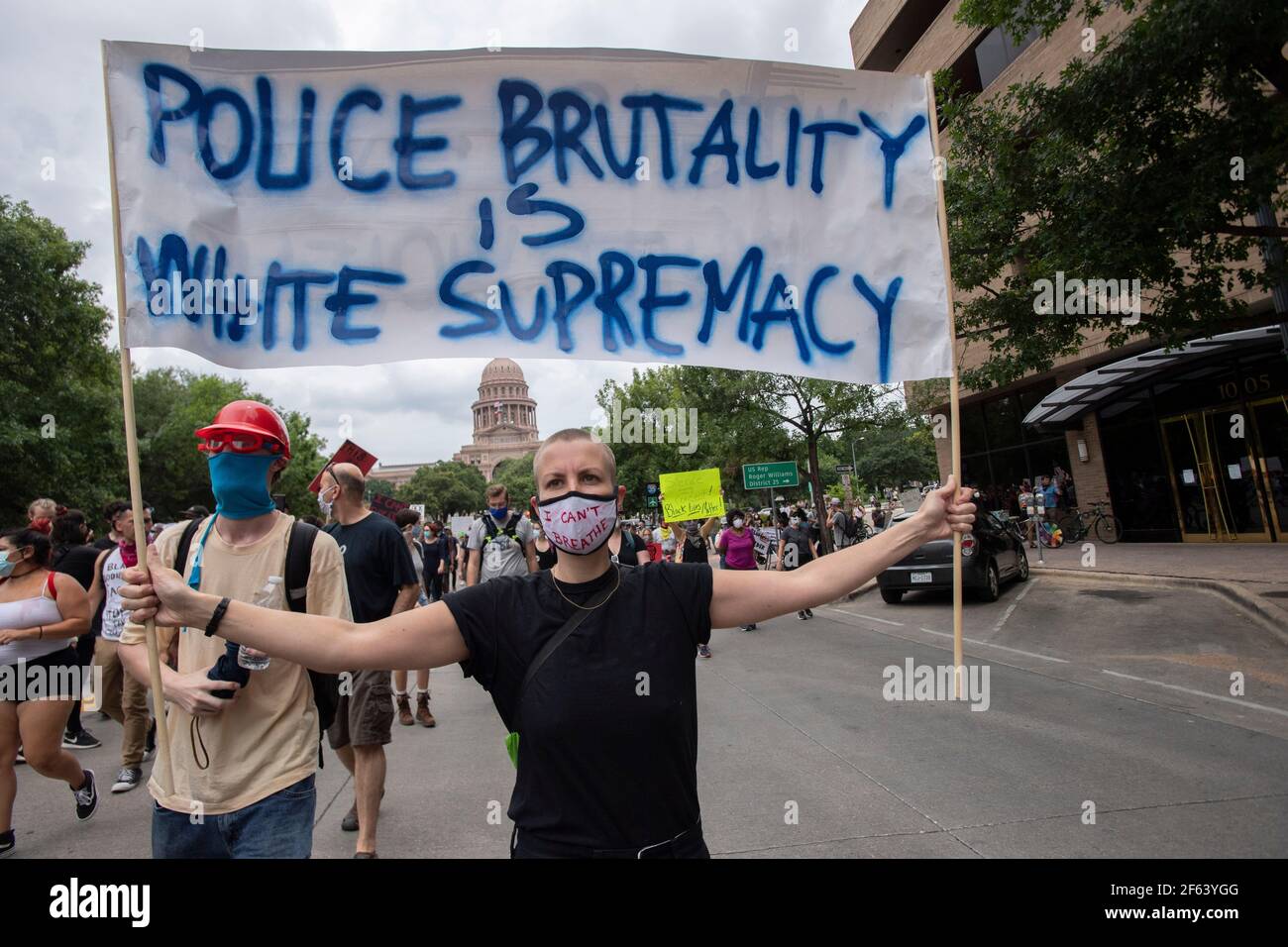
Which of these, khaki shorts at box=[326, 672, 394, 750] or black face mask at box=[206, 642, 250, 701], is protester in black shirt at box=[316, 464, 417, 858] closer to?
khaki shorts at box=[326, 672, 394, 750]

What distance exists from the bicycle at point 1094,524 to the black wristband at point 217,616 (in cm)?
2134

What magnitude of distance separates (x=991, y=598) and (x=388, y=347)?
12.0 meters

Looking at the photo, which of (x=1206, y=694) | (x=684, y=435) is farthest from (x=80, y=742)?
(x=684, y=435)

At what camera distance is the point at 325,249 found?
2635mm

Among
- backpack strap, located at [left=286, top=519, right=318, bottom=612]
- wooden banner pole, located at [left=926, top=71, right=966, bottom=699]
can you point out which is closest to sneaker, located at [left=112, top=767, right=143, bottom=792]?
backpack strap, located at [left=286, top=519, right=318, bottom=612]

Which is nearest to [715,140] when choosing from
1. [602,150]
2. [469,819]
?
[602,150]

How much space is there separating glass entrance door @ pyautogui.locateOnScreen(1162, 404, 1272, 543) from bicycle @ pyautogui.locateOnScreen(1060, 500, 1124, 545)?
5.89 feet

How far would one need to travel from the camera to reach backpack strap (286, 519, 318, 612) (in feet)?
8.25

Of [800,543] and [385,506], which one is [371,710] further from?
[800,543]

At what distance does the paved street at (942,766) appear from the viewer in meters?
3.92

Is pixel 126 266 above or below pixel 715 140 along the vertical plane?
below

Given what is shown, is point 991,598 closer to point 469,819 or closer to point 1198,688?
point 1198,688

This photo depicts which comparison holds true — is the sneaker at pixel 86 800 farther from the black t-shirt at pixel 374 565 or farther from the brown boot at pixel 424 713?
the brown boot at pixel 424 713

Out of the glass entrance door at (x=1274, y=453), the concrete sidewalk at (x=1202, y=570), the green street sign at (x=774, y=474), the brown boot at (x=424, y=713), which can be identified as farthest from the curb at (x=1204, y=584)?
the brown boot at (x=424, y=713)
